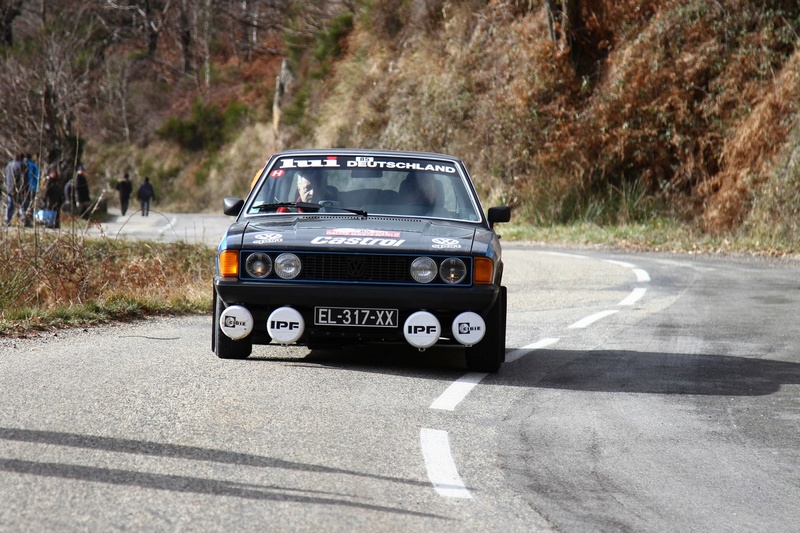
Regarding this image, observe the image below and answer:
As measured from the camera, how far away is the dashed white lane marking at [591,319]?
1093 centimetres

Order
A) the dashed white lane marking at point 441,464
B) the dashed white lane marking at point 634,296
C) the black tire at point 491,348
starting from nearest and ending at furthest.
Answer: the dashed white lane marking at point 441,464, the black tire at point 491,348, the dashed white lane marking at point 634,296

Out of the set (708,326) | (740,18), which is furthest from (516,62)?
(708,326)

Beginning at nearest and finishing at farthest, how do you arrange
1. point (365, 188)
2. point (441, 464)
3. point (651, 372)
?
point (441, 464), point (651, 372), point (365, 188)

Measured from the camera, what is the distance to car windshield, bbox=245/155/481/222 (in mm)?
8461

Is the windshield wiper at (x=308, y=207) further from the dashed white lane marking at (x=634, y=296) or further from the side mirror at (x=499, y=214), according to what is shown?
the dashed white lane marking at (x=634, y=296)

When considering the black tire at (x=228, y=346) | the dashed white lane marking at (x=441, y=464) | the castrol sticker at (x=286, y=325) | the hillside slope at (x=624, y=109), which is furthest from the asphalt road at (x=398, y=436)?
the hillside slope at (x=624, y=109)

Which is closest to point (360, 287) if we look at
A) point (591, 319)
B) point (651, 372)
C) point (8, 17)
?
point (651, 372)

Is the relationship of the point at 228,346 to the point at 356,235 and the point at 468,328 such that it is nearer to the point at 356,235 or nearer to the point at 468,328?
the point at 356,235

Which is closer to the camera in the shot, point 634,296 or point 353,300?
point 353,300

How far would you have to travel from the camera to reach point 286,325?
7395 mm

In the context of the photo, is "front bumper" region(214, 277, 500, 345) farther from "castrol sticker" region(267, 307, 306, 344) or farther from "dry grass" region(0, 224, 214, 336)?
"dry grass" region(0, 224, 214, 336)

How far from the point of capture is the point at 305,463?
5.10 m

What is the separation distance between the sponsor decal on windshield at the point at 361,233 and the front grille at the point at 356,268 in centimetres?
19

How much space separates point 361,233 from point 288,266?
0.53 metres
